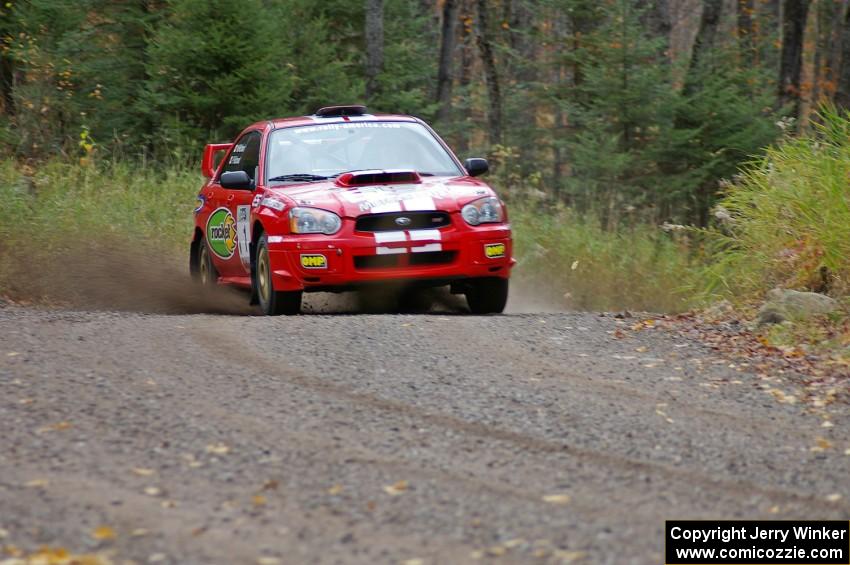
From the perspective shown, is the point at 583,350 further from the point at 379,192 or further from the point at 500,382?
the point at 379,192

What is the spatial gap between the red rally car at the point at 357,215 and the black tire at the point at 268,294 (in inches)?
0.4

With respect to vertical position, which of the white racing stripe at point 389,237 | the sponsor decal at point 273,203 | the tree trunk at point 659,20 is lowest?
the white racing stripe at point 389,237

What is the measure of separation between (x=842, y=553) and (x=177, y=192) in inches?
561

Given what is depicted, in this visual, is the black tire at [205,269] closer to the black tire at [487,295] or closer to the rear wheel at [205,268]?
the rear wheel at [205,268]

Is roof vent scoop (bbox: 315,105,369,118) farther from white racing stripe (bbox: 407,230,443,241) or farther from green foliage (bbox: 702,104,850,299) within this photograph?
green foliage (bbox: 702,104,850,299)

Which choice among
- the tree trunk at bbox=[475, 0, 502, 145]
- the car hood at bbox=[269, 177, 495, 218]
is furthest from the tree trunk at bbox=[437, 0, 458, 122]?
the car hood at bbox=[269, 177, 495, 218]

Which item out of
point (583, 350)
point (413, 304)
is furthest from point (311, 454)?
point (413, 304)

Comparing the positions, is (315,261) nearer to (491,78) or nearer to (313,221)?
(313,221)

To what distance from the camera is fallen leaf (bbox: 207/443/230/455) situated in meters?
5.15

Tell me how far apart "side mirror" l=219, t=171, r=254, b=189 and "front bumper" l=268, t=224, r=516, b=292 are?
3.02 feet

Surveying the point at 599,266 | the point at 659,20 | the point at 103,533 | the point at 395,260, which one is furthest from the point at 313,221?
the point at 659,20

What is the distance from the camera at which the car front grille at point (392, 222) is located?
30.8ft

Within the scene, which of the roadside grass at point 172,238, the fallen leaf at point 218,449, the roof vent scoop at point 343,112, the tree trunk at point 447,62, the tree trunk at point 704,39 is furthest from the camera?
the tree trunk at point 447,62

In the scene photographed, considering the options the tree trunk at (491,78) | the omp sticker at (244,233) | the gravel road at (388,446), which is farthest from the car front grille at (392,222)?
the tree trunk at (491,78)
